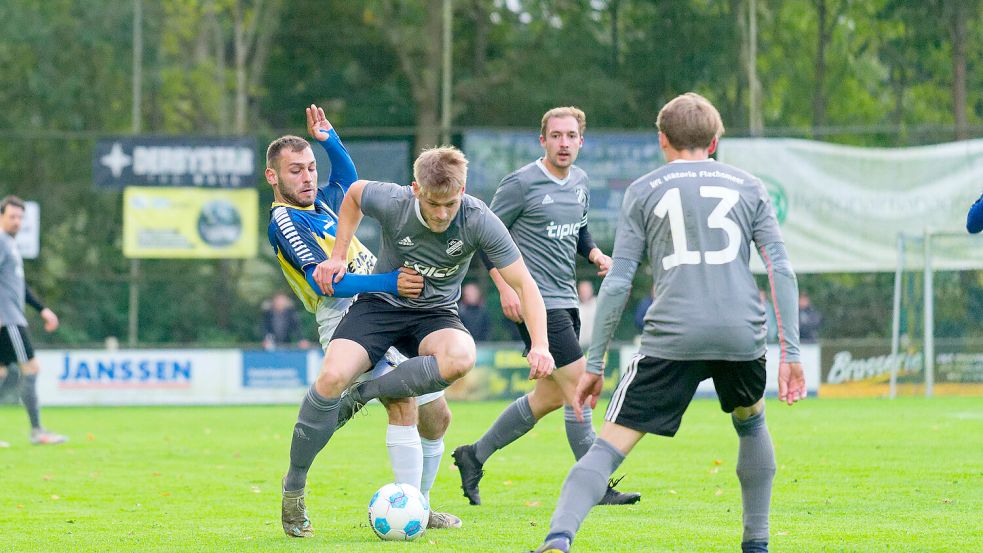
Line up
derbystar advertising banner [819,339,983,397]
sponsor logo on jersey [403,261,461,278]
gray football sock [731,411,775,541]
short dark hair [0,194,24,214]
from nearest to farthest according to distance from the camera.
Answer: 1. gray football sock [731,411,775,541]
2. sponsor logo on jersey [403,261,461,278]
3. short dark hair [0,194,24,214]
4. derbystar advertising banner [819,339,983,397]

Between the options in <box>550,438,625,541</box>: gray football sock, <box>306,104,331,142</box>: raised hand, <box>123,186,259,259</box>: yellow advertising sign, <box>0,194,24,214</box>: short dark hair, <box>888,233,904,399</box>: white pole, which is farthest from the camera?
<box>123,186,259,259</box>: yellow advertising sign

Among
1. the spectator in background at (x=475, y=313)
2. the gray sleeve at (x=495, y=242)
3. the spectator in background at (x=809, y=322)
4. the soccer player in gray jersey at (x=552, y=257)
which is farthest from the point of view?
the spectator in background at (x=809, y=322)

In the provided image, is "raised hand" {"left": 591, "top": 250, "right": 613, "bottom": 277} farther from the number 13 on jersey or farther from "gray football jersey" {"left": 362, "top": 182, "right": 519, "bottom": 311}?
the number 13 on jersey

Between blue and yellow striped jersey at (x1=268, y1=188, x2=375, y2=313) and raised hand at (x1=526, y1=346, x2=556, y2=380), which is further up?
blue and yellow striped jersey at (x1=268, y1=188, x2=375, y2=313)

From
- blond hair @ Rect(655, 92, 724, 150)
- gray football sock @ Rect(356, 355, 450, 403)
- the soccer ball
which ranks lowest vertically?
the soccer ball

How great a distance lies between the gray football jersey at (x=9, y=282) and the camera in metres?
12.8

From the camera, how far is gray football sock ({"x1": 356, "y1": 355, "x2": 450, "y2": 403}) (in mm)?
6520

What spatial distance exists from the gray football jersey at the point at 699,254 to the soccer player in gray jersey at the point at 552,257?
2.79m

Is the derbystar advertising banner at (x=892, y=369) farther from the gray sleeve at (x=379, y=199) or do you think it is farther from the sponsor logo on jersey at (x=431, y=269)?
the gray sleeve at (x=379, y=199)

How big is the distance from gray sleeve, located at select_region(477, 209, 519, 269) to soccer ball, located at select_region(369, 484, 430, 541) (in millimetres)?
1124

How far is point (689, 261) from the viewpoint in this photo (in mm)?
5266

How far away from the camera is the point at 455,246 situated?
257 inches

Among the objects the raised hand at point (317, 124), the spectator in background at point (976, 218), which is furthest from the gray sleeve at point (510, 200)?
the spectator in background at point (976, 218)

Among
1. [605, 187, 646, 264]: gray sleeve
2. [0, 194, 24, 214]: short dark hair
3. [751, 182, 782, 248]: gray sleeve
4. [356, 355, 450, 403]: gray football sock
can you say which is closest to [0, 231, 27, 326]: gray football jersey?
[0, 194, 24, 214]: short dark hair
